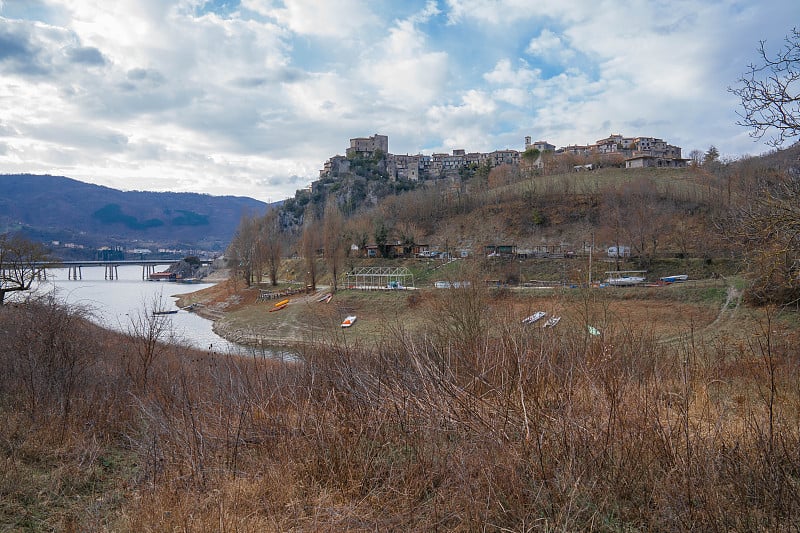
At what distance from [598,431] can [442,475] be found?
1.40 m

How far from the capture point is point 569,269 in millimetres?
42469

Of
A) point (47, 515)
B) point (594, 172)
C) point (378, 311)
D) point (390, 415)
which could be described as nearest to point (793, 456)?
point (390, 415)

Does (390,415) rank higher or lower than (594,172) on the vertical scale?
lower

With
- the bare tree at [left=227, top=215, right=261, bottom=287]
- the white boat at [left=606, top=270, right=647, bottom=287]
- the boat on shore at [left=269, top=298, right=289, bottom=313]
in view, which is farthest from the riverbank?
the white boat at [left=606, top=270, right=647, bottom=287]

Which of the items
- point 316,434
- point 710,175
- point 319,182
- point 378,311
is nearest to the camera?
point 316,434

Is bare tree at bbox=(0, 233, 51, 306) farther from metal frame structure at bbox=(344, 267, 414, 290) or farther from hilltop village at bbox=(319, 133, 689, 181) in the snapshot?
hilltop village at bbox=(319, 133, 689, 181)

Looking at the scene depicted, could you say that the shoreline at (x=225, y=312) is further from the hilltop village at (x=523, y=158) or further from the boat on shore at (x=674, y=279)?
the hilltop village at (x=523, y=158)

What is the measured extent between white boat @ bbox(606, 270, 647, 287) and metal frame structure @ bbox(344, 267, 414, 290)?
1731cm

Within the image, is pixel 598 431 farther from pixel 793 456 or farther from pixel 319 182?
pixel 319 182

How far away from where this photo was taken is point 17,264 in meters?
28.7

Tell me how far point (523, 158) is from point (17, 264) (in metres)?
97.9

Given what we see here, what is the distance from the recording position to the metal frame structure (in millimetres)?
44625

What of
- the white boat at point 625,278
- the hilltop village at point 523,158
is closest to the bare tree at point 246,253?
the white boat at point 625,278

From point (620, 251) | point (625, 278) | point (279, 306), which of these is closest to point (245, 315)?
point (279, 306)
